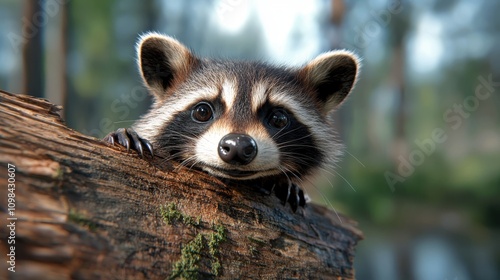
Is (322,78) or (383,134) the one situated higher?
(383,134)

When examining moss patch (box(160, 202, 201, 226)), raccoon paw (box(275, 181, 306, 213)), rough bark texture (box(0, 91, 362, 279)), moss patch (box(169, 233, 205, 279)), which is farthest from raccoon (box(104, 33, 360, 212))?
moss patch (box(169, 233, 205, 279))

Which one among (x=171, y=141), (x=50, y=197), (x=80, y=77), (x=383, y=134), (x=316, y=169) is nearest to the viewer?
(x=50, y=197)

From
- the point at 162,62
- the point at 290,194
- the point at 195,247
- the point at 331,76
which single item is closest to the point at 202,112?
the point at 162,62

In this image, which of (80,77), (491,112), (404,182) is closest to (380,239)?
(404,182)

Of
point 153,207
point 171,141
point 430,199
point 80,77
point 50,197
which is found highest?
point 80,77

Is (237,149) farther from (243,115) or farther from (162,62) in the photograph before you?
(162,62)

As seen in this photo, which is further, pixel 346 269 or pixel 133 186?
pixel 346 269

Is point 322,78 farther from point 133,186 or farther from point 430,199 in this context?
point 430,199
